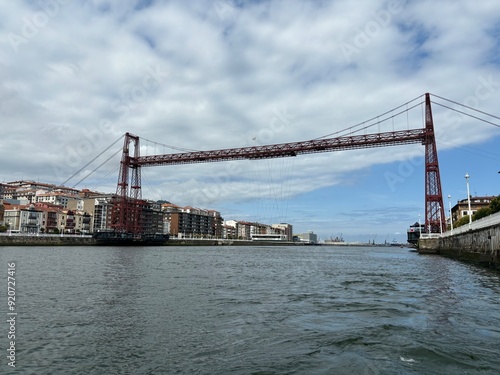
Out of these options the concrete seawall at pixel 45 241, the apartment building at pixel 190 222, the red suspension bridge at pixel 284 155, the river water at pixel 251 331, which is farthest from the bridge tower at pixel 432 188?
the apartment building at pixel 190 222

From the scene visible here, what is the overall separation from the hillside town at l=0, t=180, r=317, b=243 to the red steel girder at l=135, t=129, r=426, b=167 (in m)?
15.2

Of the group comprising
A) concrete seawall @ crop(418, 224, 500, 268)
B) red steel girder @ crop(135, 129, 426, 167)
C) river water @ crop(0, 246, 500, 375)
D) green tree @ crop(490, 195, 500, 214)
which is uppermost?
red steel girder @ crop(135, 129, 426, 167)

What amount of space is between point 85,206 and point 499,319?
10546 cm

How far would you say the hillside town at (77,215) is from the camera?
82.2 meters

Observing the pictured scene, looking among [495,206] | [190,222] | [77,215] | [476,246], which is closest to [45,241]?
[77,215]

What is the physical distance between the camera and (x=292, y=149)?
5838 cm

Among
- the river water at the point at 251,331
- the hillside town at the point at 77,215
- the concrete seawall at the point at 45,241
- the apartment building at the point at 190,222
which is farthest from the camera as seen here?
the apartment building at the point at 190,222

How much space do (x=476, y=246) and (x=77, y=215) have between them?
88874 mm

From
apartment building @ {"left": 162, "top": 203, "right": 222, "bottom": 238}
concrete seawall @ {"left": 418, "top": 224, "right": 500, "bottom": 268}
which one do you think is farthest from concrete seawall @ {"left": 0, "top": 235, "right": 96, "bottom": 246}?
apartment building @ {"left": 162, "top": 203, "right": 222, "bottom": 238}

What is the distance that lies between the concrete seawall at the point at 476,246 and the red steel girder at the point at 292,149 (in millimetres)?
15067

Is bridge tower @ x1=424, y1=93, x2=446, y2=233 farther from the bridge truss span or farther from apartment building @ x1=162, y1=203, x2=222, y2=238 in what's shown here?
apartment building @ x1=162, y1=203, x2=222, y2=238

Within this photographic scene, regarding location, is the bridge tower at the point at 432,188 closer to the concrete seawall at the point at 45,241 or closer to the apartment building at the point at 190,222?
Result: the concrete seawall at the point at 45,241

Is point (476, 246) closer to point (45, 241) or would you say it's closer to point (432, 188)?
point (432, 188)

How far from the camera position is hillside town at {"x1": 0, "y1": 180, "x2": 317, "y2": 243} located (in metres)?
82.2
